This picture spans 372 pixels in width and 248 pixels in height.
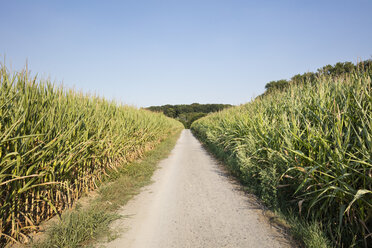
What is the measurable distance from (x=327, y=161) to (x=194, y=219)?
216 centimetres

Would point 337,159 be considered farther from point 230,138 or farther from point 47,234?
point 230,138

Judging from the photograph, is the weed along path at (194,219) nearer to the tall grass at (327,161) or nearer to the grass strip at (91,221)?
the grass strip at (91,221)

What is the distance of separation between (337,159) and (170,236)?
2.38 meters

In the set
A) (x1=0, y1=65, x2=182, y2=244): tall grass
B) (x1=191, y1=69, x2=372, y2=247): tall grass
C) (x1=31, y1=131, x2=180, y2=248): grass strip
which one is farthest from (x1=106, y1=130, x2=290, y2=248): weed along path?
(x1=0, y1=65, x2=182, y2=244): tall grass

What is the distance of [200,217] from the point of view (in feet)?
9.45

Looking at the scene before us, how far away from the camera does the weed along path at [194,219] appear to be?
2.27m

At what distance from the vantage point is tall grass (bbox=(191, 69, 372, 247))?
197cm

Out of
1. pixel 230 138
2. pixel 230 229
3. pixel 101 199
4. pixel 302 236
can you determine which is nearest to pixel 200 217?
pixel 230 229

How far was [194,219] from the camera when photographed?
2.82 metres

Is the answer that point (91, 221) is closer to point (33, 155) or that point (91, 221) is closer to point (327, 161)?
point (33, 155)

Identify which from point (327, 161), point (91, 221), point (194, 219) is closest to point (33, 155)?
point (91, 221)

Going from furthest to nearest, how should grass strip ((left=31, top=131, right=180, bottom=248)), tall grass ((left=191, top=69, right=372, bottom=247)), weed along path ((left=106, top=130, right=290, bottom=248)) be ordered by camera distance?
weed along path ((left=106, top=130, right=290, bottom=248)) < grass strip ((left=31, top=131, right=180, bottom=248)) < tall grass ((left=191, top=69, right=372, bottom=247))

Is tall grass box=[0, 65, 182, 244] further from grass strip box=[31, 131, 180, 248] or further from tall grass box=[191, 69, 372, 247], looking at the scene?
tall grass box=[191, 69, 372, 247]

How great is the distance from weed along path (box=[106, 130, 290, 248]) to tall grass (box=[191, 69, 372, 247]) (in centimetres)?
57
